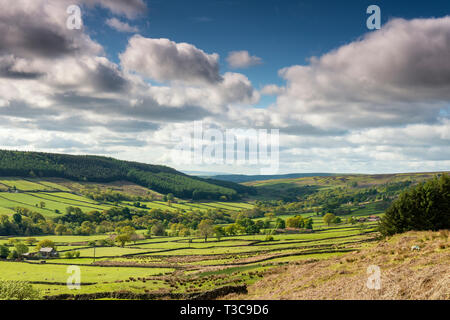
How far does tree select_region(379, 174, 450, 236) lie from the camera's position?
2254 inches

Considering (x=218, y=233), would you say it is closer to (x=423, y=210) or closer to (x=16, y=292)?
(x=423, y=210)

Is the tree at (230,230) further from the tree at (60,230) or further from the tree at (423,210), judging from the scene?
the tree at (423,210)

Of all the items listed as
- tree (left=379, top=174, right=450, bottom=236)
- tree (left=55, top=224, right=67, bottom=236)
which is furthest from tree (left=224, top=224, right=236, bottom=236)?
tree (left=379, top=174, right=450, bottom=236)

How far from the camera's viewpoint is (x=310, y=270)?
44031mm

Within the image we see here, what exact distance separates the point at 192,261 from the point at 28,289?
151ft

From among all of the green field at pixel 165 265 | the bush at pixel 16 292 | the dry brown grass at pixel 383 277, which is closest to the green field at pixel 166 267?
the green field at pixel 165 265

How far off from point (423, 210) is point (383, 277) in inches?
1441

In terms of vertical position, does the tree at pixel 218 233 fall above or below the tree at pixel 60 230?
above

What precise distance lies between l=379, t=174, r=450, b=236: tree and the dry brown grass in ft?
26.0

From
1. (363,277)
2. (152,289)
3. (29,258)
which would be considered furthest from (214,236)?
(363,277)

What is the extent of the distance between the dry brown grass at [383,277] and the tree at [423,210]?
793 cm

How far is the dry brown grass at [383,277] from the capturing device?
25156 millimetres

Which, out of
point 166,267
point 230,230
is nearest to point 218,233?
point 230,230
